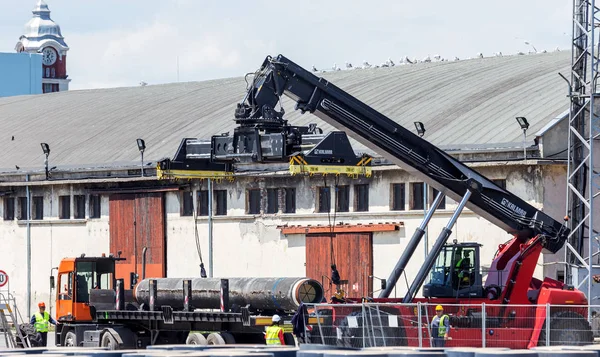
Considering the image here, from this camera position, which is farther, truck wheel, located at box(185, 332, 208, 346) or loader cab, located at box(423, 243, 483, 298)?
loader cab, located at box(423, 243, 483, 298)

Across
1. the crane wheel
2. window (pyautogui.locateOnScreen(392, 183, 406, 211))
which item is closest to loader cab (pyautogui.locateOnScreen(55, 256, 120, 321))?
window (pyautogui.locateOnScreen(392, 183, 406, 211))

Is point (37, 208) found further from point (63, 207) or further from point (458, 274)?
point (458, 274)

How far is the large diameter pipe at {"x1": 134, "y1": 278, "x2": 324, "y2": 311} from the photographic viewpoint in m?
31.7

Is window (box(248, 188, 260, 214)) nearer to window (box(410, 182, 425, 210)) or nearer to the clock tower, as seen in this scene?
window (box(410, 182, 425, 210))

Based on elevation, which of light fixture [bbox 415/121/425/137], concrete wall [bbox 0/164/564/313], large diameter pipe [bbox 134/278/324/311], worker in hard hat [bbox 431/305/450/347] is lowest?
worker in hard hat [bbox 431/305/450/347]

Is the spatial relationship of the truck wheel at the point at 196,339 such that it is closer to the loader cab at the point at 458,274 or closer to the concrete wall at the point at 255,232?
the loader cab at the point at 458,274

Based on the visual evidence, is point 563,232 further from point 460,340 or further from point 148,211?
point 148,211

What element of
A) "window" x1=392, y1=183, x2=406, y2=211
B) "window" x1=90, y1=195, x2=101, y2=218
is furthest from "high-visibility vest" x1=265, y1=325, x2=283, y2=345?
"window" x1=90, y1=195, x2=101, y2=218

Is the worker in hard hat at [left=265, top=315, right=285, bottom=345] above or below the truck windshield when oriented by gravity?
below

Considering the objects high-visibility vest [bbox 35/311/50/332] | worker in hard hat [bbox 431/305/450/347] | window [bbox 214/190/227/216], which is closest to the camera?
worker in hard hat [bbox 431/305/450/347]

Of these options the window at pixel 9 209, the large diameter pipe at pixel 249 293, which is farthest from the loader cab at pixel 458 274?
the window at pixel 9 209

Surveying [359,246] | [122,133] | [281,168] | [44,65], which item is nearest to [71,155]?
[122,133]

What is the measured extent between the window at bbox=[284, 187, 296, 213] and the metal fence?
15465 mm

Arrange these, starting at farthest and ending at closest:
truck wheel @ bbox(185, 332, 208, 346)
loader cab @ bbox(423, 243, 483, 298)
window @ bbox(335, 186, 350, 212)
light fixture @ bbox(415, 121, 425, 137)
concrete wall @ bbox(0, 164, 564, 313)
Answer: window @ bbox(335, 186, 350, 212)
light fixture @ bbox(415, 121, 425, 137)
concrete wall @ bbox(0, 164, 564, 313)
loader cab @ bbox(423, 243, 483, 298)
truck wheel @ bbox(185, 332, 208, 346)
